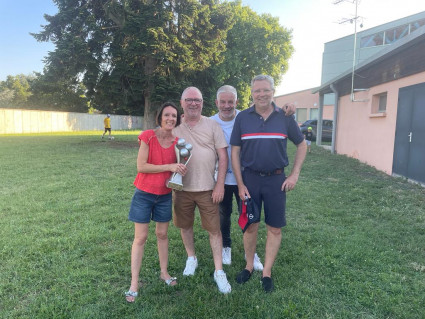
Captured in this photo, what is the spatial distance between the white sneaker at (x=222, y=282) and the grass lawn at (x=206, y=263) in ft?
0.22

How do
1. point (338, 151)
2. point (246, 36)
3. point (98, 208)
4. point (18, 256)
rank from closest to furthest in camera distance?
1. point (18, 256)
2. point (98, 208)
3. point (338, 151)
4. point (246, 36)

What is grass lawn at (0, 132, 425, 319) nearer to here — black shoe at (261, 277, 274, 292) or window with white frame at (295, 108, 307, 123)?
black shoe at (261, 277, 274, 292)

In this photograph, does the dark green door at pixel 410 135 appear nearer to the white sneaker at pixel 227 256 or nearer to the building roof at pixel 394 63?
the building roof at pixel 394 63

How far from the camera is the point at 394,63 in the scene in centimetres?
876

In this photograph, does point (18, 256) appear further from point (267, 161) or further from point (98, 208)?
point (267, 161)

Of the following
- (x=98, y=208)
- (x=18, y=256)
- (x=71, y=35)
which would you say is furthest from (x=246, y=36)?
(x=18, y=256)

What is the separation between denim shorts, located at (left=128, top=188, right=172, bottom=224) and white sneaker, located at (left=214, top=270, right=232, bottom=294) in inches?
29.7

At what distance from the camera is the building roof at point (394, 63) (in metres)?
7.25

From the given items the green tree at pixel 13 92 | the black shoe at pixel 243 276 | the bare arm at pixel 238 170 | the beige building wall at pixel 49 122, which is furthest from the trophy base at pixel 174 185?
the green tree at pixel 13 92

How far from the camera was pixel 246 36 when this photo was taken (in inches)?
1091

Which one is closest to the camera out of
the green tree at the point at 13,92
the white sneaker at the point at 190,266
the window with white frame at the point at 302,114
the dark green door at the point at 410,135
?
the white sneaker at the point at 190,266

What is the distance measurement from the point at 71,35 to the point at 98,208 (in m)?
12.8

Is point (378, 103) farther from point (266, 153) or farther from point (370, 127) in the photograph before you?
point (266, 153)

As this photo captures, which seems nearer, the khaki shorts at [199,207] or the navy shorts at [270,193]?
the navy shorts at [270,193]
